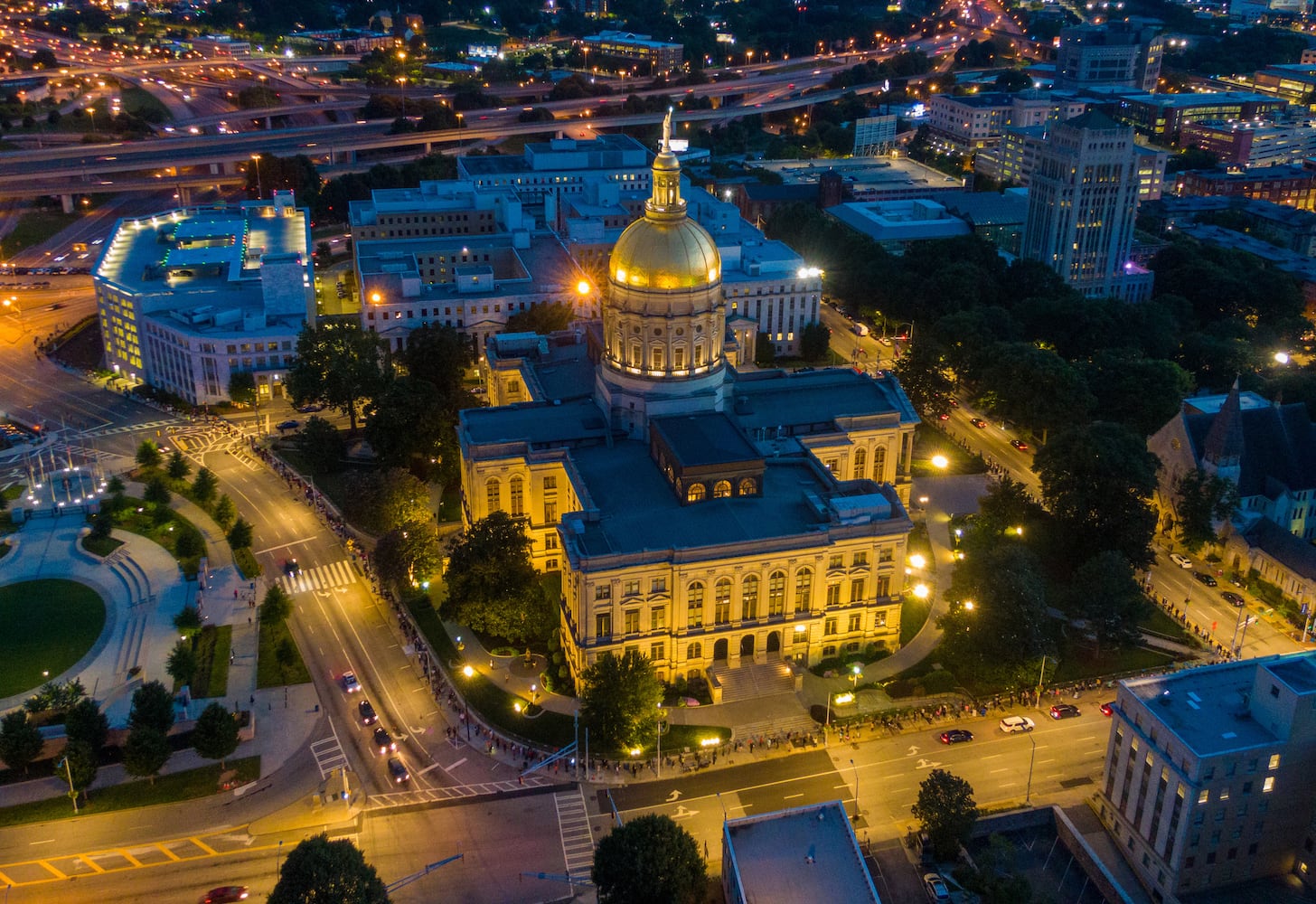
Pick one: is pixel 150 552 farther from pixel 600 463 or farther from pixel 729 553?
pixel 729 553

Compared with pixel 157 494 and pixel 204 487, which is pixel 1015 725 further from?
pixel 157 494

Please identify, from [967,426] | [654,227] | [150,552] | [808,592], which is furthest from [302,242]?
[808,592]

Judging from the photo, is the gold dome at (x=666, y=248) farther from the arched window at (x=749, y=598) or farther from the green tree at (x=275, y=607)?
the green tree at (x=275, y=607)

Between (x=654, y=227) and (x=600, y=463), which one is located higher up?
(x=654, y=227)

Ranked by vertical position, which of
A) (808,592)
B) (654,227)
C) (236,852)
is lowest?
(236,852)

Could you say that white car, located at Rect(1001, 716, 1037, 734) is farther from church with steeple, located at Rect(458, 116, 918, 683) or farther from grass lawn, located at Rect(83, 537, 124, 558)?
grass lawn, located at Rect(83, 537, 124, 558)

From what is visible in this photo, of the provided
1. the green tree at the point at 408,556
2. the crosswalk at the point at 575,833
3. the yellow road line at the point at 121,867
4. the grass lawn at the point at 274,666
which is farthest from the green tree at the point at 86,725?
the crosswalk at the point at 575,833
